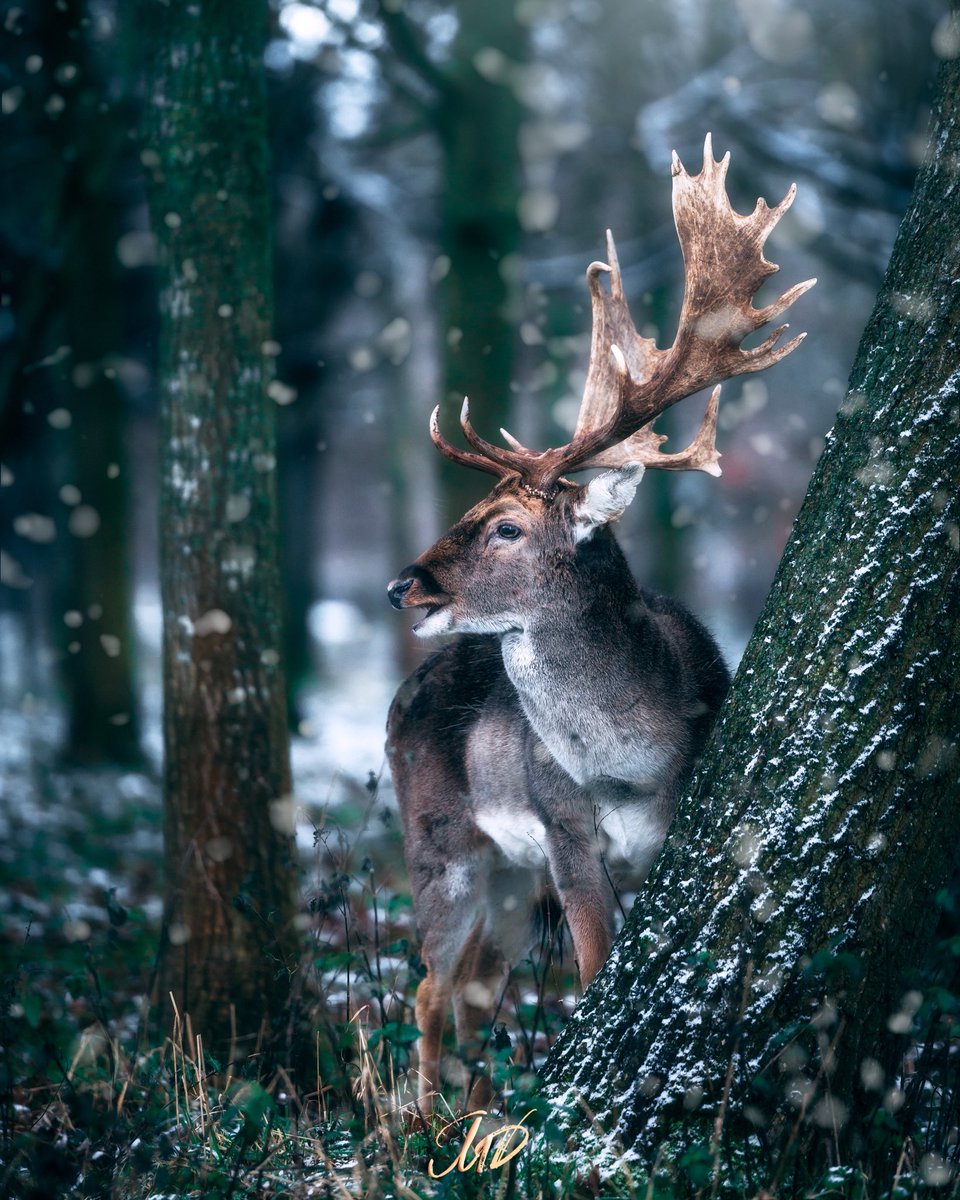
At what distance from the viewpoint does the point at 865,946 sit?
9.89 feet

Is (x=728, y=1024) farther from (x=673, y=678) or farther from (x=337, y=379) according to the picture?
(x=337, y=379)

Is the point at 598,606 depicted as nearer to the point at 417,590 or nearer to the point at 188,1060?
the point at 417,590

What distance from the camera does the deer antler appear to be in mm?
3943

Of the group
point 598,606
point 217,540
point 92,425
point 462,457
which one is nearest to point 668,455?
point 598,606

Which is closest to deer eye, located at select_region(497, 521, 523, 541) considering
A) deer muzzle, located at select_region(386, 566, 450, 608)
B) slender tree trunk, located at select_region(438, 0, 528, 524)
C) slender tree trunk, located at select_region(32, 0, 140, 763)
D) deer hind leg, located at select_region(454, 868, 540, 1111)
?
deer muzzle, located at select_region(386, 566, 450, 608)

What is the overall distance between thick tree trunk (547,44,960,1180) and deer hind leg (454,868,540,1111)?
5.45ft

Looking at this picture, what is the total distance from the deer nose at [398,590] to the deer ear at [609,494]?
674mm

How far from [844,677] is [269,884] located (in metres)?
2.89

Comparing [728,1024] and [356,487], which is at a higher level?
[356,487]

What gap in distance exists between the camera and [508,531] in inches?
168

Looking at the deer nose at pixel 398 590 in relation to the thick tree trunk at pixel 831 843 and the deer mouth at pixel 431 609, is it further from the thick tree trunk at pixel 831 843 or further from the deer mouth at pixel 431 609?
the thick tree trunk at pixel 831 843

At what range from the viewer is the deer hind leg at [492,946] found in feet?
16.1

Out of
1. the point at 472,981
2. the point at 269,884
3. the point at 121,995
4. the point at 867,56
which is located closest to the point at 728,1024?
the point at 472,981

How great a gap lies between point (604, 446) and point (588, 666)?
0.80 m
